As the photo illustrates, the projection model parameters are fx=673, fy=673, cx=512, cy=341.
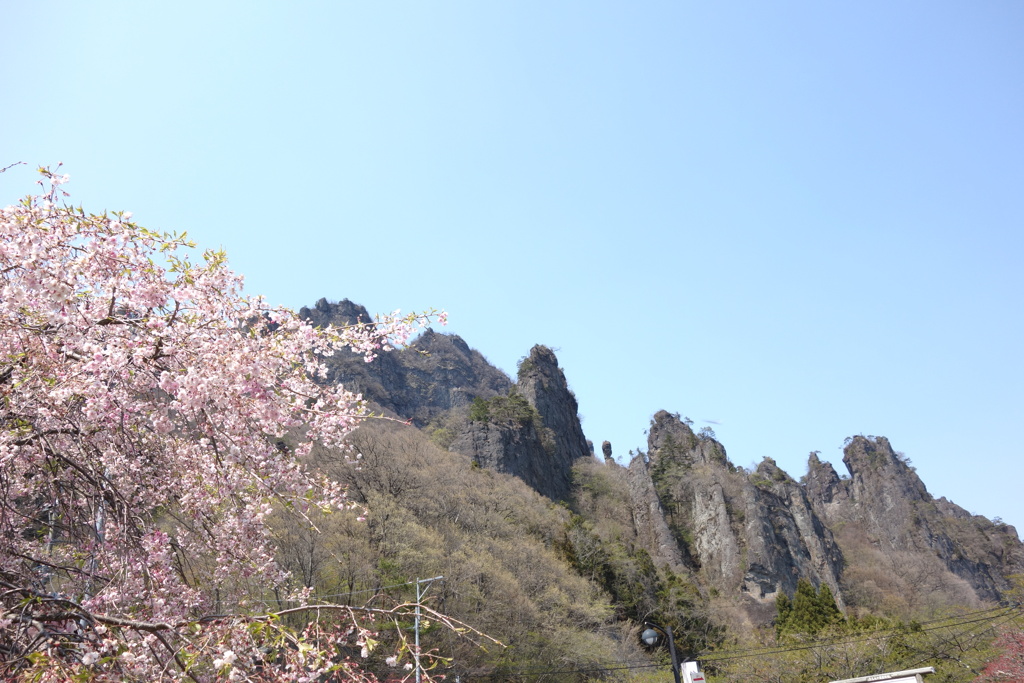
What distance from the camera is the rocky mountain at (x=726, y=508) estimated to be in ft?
150

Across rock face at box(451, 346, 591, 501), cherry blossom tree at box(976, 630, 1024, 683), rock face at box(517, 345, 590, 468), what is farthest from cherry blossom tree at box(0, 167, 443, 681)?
rock face at box(517, 345, 590, 468)

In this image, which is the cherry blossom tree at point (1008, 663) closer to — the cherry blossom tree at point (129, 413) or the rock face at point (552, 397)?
the cherry blossom tree at point (129, 413)

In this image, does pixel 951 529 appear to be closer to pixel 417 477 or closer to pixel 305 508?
pixel 417 477

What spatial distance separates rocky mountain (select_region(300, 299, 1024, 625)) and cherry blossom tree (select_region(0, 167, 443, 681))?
33111 mm

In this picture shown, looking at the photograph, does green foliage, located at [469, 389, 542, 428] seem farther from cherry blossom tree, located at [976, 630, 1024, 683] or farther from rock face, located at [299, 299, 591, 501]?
cherry blossom tree, located at [976, 630, 1024, 683]

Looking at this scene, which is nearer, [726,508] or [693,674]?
[693,674]

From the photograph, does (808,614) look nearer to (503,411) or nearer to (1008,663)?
(1008,663)

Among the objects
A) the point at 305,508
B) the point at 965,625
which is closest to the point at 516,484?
the point at 965,625

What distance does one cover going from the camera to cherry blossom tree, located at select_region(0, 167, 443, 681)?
143 inches

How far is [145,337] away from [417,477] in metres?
29.3

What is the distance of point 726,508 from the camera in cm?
4866

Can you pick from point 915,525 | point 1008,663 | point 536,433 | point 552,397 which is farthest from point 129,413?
point 915,525

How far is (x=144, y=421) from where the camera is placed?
186 inches

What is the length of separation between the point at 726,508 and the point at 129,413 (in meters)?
49.2
